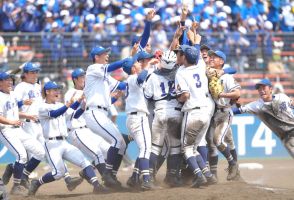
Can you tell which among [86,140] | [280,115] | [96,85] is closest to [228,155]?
[280,115]

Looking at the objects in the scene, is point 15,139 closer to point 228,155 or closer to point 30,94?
point 30,94

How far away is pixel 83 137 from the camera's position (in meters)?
12.8

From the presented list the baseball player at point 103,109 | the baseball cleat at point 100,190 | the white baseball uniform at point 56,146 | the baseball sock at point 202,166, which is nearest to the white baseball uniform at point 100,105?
the baseball player at point 103,109

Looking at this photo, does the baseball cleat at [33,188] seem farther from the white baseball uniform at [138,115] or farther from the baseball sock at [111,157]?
the white baseball uniform at [138,115]

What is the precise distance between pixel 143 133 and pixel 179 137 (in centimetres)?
57

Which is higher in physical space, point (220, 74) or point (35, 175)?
point (220, 74)

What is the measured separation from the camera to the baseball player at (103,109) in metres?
12.0

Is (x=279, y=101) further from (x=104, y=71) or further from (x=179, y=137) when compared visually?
(x=104, y=71)

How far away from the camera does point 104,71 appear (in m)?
12.1

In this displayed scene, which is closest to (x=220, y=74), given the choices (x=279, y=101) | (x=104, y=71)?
(x=279, y=101)

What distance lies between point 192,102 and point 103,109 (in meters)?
1.69

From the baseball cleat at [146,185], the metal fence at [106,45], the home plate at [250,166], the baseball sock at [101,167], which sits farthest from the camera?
the metal fence at [106,45]

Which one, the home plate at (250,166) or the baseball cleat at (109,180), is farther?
the home plate at (250,166)

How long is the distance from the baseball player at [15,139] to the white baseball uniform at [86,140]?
60 cm
